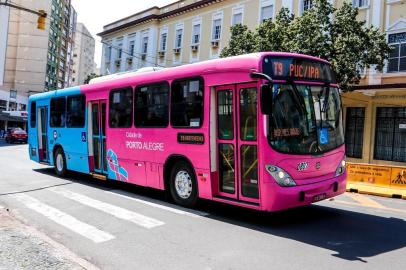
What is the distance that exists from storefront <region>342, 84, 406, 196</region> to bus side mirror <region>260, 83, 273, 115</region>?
45.1 feet

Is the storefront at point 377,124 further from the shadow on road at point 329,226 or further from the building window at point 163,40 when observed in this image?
the building window at point 163,40


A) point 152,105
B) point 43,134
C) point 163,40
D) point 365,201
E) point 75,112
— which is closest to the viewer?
point 152,105

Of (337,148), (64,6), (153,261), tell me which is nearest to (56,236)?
(153,261)

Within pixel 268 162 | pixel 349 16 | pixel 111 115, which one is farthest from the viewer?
pixel 349 16

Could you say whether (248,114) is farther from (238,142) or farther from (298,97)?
(298,97)

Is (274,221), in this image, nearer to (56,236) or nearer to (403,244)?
(403,244)

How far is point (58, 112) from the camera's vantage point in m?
14.4

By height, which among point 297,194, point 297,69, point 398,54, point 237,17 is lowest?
point 297,194

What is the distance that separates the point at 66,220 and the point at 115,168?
136 inches

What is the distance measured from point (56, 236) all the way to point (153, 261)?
2.15 meters

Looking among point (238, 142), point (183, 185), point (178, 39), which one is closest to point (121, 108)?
point (183, 185)

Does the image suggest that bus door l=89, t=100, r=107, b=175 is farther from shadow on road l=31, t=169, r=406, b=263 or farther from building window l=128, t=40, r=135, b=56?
building window l=128, t=40, r=135, b=56

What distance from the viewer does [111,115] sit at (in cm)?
1159

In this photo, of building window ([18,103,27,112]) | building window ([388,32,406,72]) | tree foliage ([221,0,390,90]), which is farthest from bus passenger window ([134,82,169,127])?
building window ([18,103,27,112])
